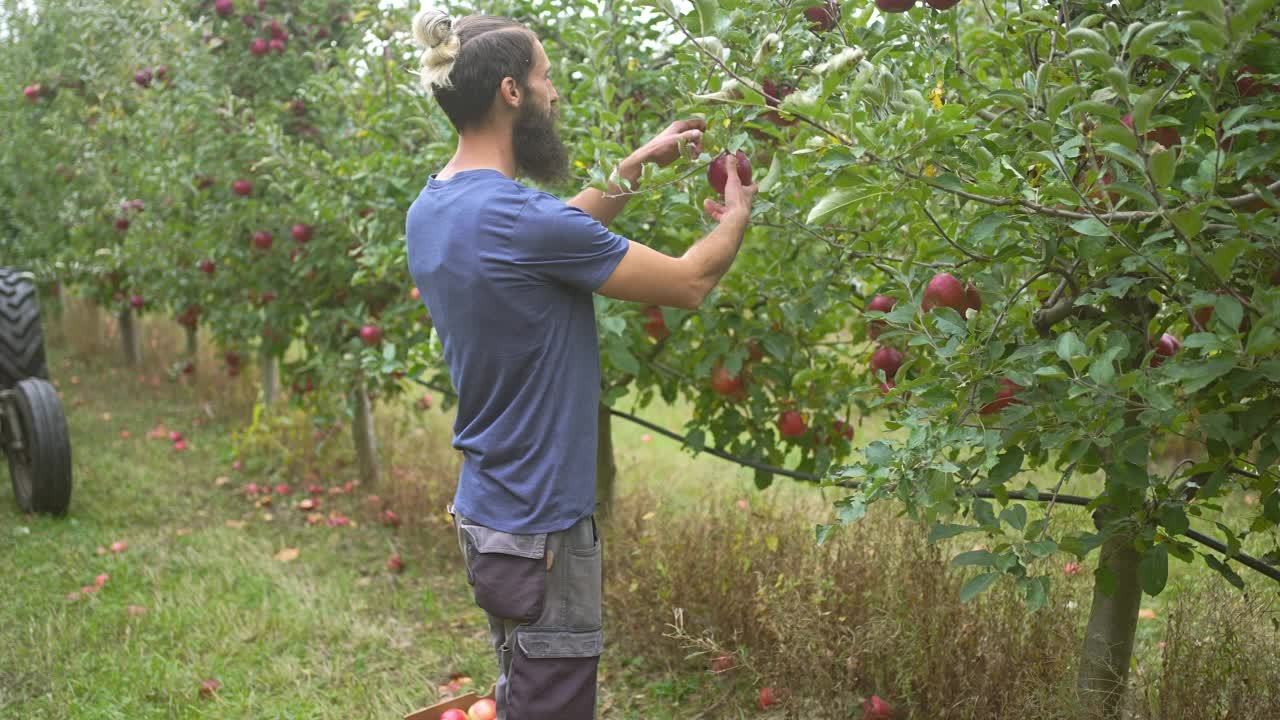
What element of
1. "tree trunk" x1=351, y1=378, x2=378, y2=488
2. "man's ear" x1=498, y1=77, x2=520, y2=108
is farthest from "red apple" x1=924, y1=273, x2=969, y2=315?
"tree trunk" x1=351, y1=378, x2=378, y2=488

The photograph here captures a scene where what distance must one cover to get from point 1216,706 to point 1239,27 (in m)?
1.83

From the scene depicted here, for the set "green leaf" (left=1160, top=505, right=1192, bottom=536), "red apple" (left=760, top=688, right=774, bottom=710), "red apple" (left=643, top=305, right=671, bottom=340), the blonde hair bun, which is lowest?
"red apple" (left=760, top=688, right=774, bottom=710)

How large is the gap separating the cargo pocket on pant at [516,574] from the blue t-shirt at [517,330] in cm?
3

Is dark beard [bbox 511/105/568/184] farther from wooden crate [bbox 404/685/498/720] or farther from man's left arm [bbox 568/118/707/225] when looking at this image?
wooden crate [bbox 404/685/498/720]

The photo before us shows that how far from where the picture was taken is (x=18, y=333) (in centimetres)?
531

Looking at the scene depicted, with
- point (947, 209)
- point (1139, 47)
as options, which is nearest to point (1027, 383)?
point (1139, 47)

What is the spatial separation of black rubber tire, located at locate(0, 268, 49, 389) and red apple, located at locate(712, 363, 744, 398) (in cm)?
393

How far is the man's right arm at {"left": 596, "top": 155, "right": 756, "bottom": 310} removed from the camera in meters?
1.97

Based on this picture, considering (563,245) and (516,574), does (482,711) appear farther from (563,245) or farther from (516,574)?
(563,245)

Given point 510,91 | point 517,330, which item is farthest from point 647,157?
point 517,330

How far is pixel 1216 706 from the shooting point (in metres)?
2.50

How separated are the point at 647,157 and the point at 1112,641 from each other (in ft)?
5.30

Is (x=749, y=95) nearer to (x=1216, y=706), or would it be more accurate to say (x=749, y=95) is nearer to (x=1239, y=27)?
(x=1239, y=27)

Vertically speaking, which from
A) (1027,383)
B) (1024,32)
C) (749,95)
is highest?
(1024,32)
